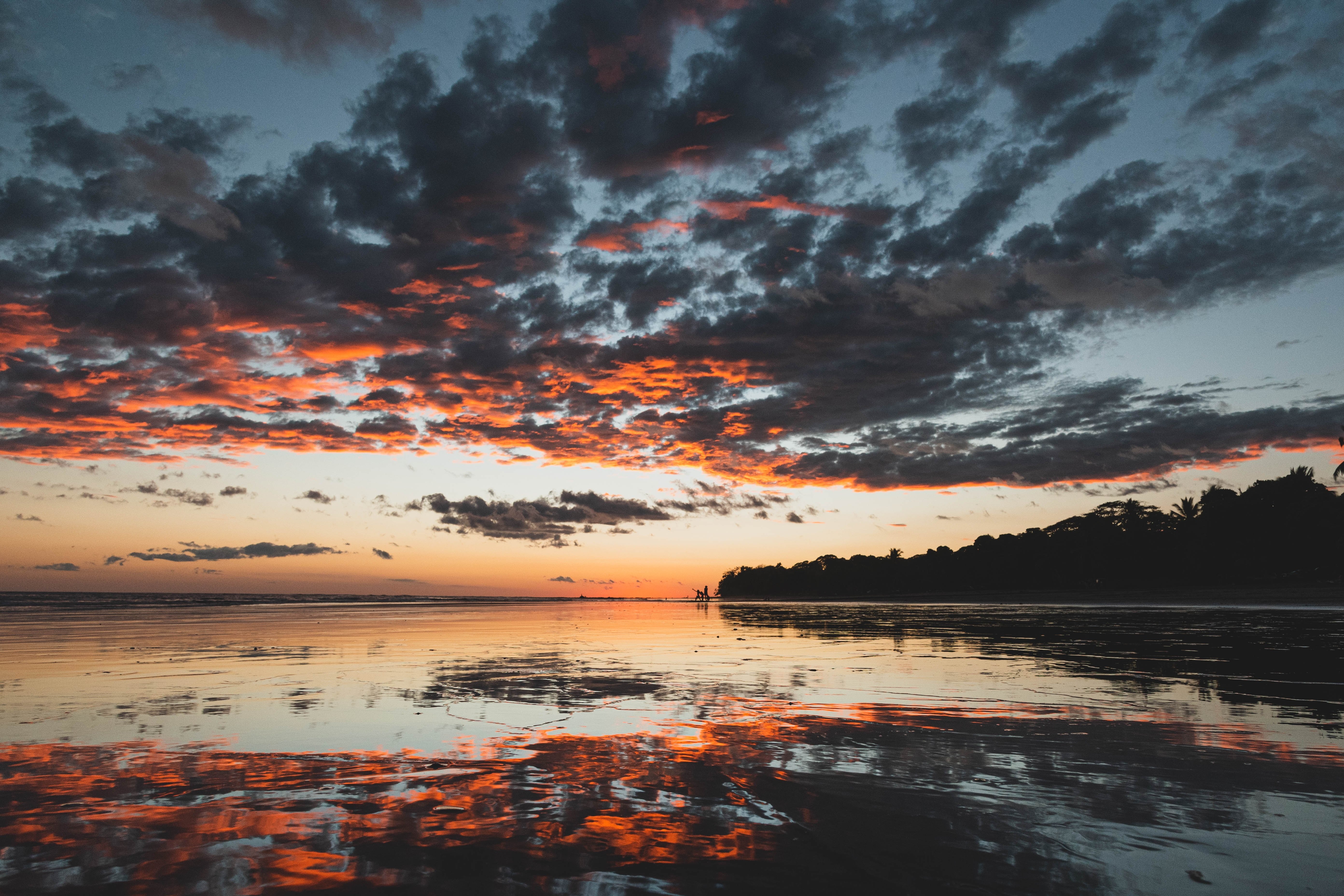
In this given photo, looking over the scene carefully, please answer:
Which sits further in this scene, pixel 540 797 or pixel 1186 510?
pixel 1186 510

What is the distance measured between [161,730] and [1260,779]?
12.1 metres

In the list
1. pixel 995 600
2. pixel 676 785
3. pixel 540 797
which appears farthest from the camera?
pixel 995 600

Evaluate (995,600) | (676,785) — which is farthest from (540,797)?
(995,600)

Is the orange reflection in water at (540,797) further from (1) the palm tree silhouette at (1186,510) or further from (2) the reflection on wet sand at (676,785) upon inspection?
(1) the palm tree silhouette at (1186,510)

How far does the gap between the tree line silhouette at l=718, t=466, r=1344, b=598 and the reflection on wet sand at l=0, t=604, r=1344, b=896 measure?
281ft

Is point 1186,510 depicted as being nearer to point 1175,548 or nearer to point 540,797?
point 1175,548

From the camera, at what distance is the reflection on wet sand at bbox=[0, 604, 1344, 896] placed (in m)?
4.38

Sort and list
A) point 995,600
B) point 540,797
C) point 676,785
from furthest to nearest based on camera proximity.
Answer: point 995,600, point 676,785, point 540,797

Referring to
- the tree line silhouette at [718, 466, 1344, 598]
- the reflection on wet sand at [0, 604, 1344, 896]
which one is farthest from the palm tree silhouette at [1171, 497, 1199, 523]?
the reflection on wet sand at [0, 604, 1344, 896]

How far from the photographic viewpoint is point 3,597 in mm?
104062

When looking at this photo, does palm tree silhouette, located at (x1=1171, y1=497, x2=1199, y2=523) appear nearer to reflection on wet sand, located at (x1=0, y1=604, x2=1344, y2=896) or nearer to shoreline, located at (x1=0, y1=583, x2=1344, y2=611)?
shoreline, located at (x1=0, y1=583, x2=1344, y2=611)

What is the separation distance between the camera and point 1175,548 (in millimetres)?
100688

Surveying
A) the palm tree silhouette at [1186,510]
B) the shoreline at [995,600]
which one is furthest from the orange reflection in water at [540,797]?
the palm tree silhouette at [1186,510]

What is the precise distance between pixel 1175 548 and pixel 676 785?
391ft
